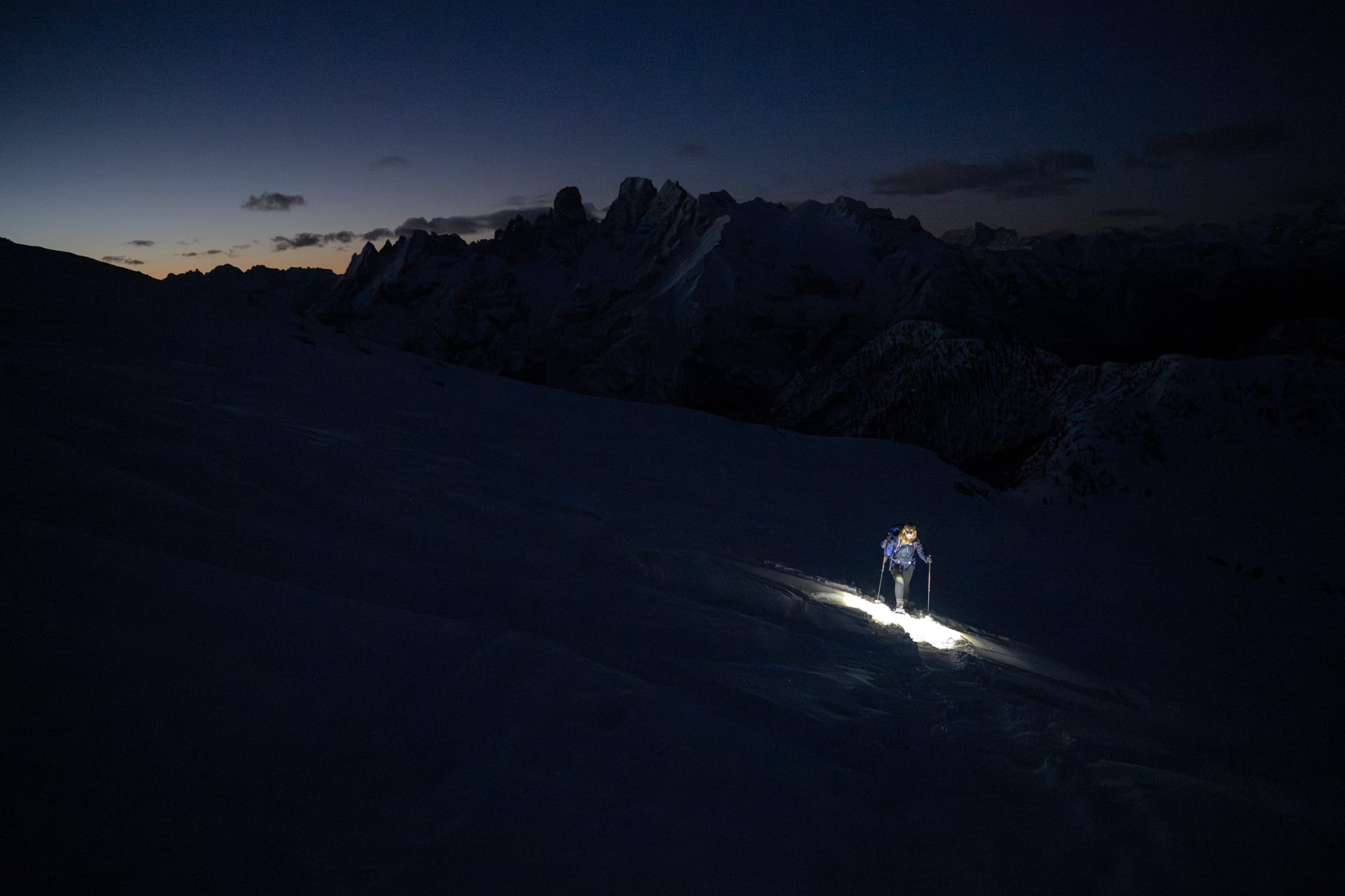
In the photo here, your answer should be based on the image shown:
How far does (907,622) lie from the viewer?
8922mm

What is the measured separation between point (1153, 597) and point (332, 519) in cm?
1602

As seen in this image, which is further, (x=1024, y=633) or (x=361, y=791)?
(x=1024, y=633)

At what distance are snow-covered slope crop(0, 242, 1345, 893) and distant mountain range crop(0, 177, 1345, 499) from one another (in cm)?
4718

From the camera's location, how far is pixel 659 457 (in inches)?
698

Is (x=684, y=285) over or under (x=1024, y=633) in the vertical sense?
over

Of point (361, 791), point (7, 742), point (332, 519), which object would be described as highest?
point (332, 519)

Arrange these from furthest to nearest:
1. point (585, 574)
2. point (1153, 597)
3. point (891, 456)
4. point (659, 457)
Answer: point (891, 456), point (659, 457), point (1153, 597), point (585, 574)

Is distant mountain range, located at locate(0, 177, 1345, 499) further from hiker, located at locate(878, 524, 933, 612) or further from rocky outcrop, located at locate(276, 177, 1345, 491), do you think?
hiker, located at locate(878, 524, 933, 612)

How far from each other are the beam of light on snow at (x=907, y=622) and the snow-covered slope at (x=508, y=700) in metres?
0.19

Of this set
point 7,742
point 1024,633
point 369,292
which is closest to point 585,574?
point 7,742

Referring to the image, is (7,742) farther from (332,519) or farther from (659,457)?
(659,457)

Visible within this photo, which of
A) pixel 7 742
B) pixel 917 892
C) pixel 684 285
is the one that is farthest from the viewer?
pixel 684 285

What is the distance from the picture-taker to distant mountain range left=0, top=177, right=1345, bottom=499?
10781 cm

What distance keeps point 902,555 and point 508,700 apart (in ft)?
22.1
